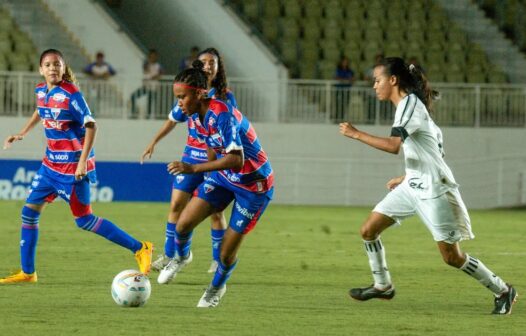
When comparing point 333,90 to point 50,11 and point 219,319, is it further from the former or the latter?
point 219,319

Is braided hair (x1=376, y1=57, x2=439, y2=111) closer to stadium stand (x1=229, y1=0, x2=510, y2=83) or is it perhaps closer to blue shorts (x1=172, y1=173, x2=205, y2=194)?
blue shorts (x1=172, y1=173, x2=205, y2=194)

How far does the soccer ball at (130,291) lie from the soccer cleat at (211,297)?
414 millimetres

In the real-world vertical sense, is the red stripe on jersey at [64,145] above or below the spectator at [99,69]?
above

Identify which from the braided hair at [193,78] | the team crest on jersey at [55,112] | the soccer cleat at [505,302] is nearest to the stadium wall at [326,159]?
the team crest on jersey at [55,112]

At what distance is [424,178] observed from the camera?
32.1 ft

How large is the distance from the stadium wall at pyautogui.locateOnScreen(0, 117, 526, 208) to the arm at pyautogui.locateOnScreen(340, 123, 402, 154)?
615 inches

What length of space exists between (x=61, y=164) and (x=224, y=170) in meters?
1.99

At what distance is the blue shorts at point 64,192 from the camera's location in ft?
37.4

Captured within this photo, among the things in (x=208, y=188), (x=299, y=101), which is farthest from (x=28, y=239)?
(x=299, y=101)

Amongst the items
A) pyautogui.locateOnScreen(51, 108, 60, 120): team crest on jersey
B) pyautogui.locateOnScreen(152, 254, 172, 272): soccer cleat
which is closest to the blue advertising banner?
pyautogui.locateOnScreen(152, 254, 172, 272): soccer cleat

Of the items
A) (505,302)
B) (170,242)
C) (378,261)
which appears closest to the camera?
(505,302)

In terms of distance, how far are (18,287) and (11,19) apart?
54.2 feet

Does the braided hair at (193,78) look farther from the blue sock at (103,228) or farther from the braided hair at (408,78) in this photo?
the blue sock at (103,228)

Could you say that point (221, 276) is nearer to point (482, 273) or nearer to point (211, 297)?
point (211, 297)
